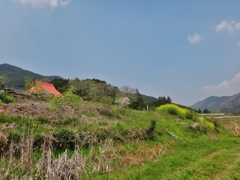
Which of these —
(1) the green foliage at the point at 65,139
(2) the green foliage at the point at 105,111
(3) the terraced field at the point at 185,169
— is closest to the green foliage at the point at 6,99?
(2) the green foliage at the point at 105,111

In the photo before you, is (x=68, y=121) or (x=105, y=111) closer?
(x=68, y=121)

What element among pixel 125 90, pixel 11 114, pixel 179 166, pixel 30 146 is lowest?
pixel 179 166

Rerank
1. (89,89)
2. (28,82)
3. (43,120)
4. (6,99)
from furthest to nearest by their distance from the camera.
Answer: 1. (89,89)
2. (28,82)
3. (6,99)
4. (43,120)

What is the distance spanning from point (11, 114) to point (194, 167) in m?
7.08

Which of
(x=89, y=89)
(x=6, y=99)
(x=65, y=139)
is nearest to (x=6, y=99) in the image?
(x=6, y=99)

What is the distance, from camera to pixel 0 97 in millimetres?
16016

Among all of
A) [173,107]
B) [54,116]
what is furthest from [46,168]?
[173,107]

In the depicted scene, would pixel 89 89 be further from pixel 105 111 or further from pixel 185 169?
pixel 185 169

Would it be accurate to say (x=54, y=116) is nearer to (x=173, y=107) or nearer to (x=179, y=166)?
(x=179, y=166)

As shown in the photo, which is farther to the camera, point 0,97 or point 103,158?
point 0,97

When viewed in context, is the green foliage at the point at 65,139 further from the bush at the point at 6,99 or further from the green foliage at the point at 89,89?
the green foliage at the point at 89,89

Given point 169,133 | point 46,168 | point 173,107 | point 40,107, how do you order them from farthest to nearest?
point 173,107, point 169,133, point 40,107, point 46,168

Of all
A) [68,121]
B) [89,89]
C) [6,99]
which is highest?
[89,89]

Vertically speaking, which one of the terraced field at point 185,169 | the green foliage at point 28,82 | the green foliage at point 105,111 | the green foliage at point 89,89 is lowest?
the terraced field at point 185,169
